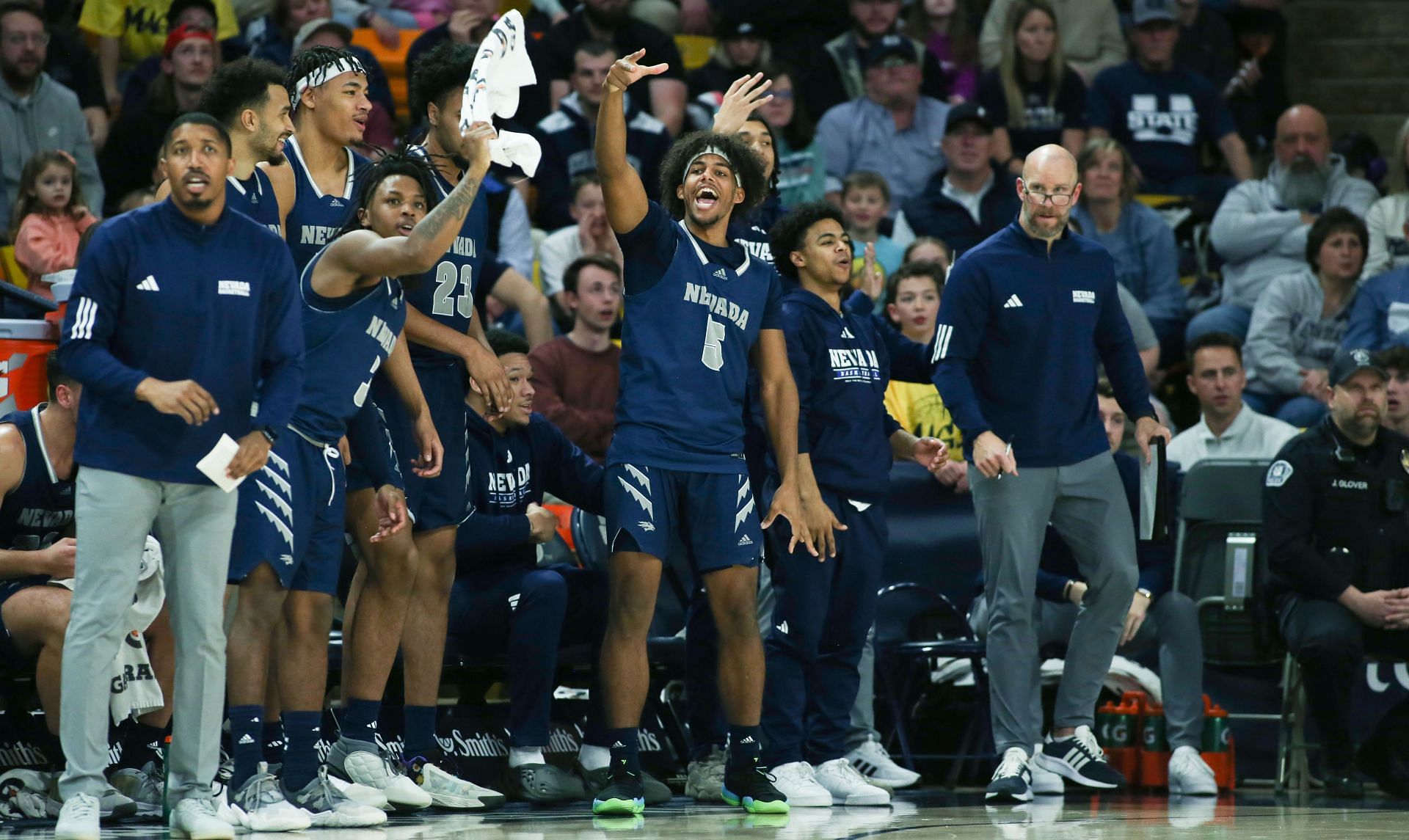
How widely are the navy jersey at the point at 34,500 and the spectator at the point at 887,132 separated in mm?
6290

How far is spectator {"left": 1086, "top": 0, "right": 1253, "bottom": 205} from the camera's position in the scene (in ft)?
40.1

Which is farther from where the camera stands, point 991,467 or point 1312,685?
point 1312,685

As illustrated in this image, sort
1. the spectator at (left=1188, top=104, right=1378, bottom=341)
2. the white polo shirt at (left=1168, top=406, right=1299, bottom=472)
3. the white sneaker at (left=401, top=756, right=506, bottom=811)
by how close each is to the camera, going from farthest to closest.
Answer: the spectator at (left=1188, top=104, right=1378, bottom=341)
the white polo shirt at (left=1168, top=406, right=1299, bottom=472)
the white sneaker at (left=401, top=756, right=506, bottom=811)

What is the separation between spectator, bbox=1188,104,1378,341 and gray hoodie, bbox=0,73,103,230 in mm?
6335

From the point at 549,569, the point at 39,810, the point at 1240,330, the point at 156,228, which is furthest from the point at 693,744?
the point at 1240,330

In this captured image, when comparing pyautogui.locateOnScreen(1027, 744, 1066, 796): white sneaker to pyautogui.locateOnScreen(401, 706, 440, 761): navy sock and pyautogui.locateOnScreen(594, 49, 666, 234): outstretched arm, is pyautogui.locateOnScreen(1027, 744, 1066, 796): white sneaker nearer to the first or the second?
pyautogui.locateOnScreen(401, 706, 440, 761): navy sock

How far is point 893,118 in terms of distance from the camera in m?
11.8

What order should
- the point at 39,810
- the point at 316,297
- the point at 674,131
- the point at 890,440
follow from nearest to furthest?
1. the point at 316,297
2. the point at 39,810
3. the point at 890,440
4. the point at 674,131

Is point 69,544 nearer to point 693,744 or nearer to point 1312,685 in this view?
point 693,744

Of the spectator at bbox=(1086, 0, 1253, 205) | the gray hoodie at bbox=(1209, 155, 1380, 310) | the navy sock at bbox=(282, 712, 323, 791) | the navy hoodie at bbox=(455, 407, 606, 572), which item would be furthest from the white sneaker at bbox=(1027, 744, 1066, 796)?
the spectator at bbox=(1086, 0, 1253, 205)

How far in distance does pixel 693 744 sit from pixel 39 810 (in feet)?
7.75

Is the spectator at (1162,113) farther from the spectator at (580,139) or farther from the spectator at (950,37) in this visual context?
the spectator at (580,139)

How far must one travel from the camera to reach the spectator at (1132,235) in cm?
1066

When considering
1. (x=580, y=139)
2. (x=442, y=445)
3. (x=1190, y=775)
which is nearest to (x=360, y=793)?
(x=442, y=445)
